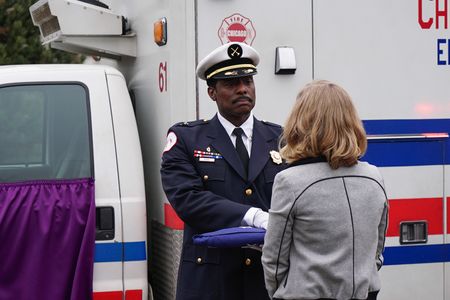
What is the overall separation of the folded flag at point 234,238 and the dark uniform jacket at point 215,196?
0.64 ft

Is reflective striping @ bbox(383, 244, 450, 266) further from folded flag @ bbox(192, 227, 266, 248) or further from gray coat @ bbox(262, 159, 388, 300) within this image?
gray coat @ bbox(262, 159, 388, 300)

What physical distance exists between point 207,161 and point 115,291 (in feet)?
3.11

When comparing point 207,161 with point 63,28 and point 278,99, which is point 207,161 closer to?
point 278,99

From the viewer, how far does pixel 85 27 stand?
4.42m

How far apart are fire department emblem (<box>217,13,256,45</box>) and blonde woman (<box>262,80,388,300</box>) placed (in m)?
1.29

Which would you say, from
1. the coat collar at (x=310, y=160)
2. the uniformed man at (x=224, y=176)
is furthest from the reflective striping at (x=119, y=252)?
the coat collar at (x=310, y=160)

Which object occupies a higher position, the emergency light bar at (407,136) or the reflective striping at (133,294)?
the emergency light bar at (407,136)

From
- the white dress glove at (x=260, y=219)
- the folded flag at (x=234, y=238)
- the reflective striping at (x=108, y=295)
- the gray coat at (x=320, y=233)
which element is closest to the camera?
the gray coat at (x=320, y=233)

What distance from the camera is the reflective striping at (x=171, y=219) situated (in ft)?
A: 12.4

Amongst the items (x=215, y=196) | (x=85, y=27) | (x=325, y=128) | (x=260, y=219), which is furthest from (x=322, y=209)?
(x=85, y=27)

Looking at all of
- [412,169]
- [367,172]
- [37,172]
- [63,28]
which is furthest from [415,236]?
[63,28]

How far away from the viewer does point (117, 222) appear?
12.7 ft

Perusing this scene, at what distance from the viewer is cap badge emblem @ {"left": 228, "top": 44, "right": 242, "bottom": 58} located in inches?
133

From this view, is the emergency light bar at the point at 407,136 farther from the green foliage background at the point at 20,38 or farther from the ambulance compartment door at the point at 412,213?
the green foliage background at the point at 20,38
